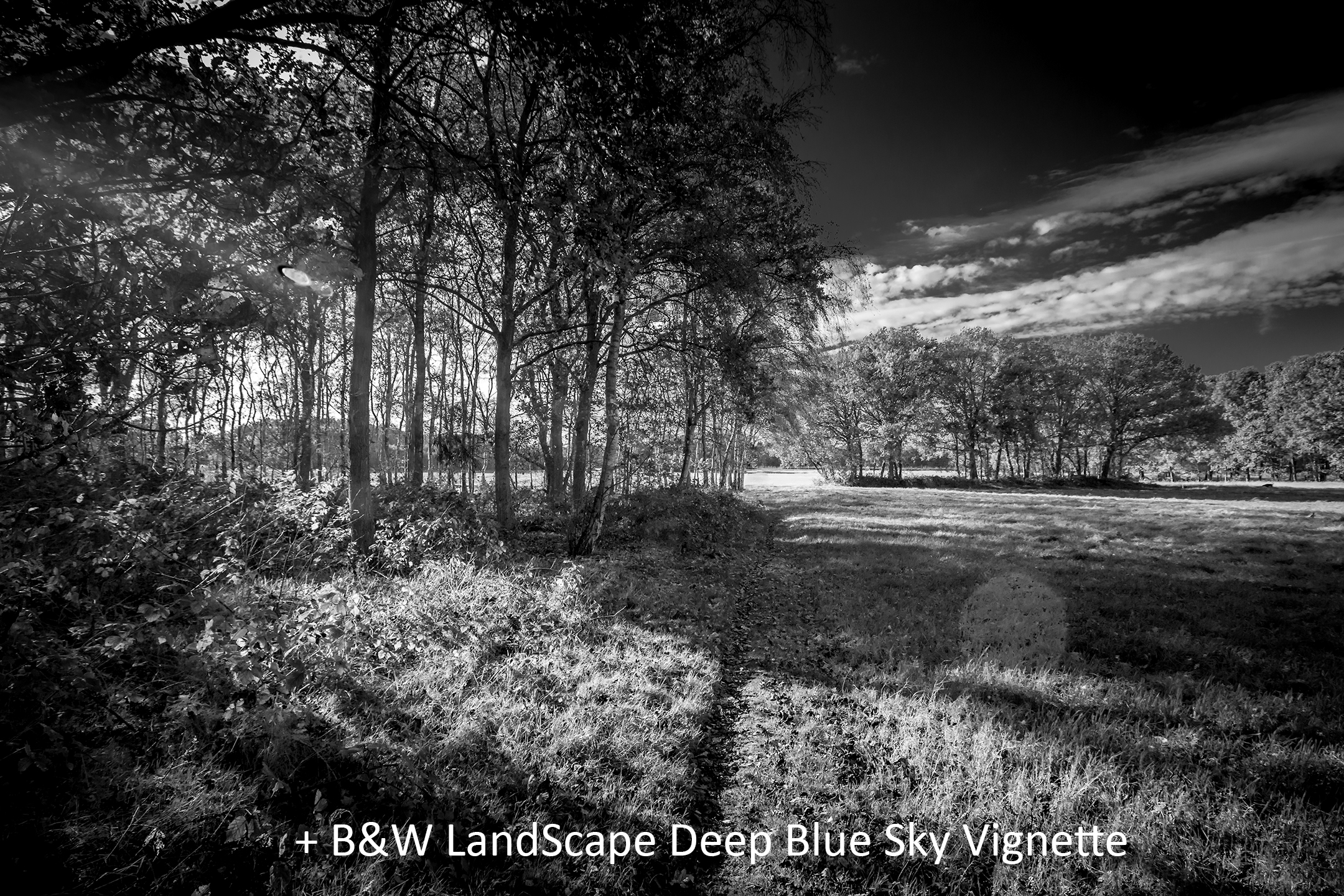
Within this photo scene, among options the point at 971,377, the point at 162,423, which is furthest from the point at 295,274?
the point at 971,377

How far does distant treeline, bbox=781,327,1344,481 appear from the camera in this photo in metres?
45.9

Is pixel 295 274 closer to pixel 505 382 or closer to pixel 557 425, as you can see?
pixel 505 382

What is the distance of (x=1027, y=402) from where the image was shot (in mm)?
46625

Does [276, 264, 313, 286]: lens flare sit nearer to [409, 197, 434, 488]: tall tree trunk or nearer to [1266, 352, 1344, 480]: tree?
[409, 197, 434, 488]: tall tree trunk

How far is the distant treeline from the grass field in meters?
36.8

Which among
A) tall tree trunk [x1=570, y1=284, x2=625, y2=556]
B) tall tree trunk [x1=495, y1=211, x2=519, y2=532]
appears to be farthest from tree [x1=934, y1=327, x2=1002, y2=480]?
tall tree trunk [x1=495, y1=211, x2=519, y2=532]

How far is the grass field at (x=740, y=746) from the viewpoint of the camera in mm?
3066

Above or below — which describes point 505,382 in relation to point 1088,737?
above

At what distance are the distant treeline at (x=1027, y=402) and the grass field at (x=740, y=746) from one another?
36826 millimetres

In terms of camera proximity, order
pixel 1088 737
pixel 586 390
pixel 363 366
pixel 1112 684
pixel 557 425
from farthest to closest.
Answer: pixel 557 425
pixel 586 390
pixel 363 366
pixel 1112 684
pixel 1088 737

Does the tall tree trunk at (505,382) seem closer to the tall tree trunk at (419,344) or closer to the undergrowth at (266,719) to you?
the tall tree trunk at (419,344)

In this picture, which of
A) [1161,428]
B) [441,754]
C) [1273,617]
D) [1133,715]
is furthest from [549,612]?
[1161,428]

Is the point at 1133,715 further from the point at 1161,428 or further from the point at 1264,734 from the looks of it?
the point at 1161,428

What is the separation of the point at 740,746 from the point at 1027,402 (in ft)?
182
